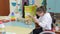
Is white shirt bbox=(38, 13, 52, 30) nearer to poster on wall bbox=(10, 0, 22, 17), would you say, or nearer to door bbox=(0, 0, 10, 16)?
poster on wall bbox=(10, 0, 22, 17)

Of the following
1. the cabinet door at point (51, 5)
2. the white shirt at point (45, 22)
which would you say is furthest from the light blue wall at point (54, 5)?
the white shirt at point (45, 22)

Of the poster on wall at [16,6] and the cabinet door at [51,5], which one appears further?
the poster on wall at [16,6]

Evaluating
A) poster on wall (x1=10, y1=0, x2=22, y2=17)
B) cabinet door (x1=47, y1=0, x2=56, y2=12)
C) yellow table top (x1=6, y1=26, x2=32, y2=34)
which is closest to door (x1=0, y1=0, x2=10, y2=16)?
poster on wall (x1=10, y1=0, x2=22, y2=17)

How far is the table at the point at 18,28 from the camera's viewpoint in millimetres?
2019

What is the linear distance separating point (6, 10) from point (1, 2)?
0.17 meters

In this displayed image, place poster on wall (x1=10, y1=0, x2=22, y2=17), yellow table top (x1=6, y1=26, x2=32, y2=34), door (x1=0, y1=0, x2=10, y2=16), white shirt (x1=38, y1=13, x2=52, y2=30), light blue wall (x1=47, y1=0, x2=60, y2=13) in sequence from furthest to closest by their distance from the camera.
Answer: door (x1=0, y1=0, x2=10, y2=16), poster on wall (x1=10, y1=0, x2=22, y2=17), light blue wall (x1=47, y1=0, x2=60, y2=13), white shirt (x1=38, y1=13, x2=52, y2=30), yellow table top (x1=6, y1=26, x2=32, y2=34)

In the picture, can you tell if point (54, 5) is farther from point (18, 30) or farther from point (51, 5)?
point (18, 30)

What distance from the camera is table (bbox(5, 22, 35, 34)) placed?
79.5 inches

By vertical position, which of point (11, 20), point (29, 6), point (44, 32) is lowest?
point (44, 32)

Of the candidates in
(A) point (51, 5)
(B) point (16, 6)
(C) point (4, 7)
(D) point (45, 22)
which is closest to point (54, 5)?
(A) point (51, 5)

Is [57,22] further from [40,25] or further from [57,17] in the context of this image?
[40,25]

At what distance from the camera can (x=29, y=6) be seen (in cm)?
285

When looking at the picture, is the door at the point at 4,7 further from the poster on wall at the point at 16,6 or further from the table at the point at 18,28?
the table at the point at 18,28

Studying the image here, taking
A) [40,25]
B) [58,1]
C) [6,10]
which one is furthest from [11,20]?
[58,1]
